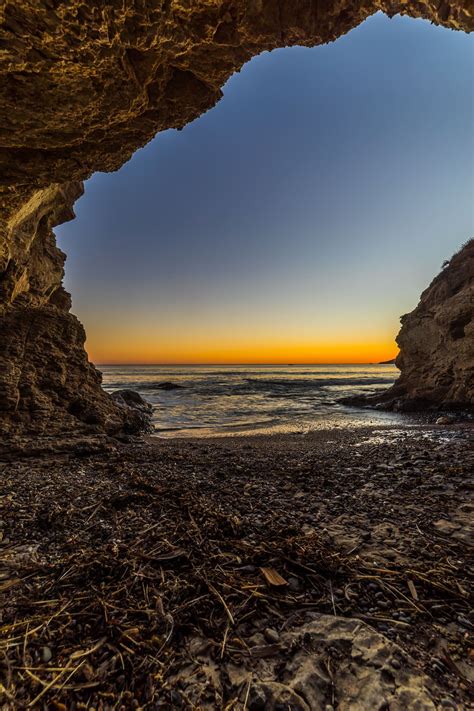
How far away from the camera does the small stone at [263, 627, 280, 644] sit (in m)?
2.15

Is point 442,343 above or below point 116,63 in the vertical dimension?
below

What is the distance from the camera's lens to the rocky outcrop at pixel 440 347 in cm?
1656

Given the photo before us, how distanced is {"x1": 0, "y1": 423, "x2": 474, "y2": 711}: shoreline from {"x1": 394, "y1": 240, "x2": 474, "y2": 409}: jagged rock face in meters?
14.4

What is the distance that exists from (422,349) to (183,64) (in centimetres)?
2071

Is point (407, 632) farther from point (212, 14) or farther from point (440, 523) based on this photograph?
point (212, 14)

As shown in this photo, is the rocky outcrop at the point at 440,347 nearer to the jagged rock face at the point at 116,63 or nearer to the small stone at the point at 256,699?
the jagged rock face at the point at 116,63

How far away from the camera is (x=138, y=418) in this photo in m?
12.8

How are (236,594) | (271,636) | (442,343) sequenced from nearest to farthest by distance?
(271,636) → (236,594) → (442,343)

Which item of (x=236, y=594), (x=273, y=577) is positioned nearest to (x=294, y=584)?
(x=273, y=577)

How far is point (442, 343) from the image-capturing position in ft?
61.3

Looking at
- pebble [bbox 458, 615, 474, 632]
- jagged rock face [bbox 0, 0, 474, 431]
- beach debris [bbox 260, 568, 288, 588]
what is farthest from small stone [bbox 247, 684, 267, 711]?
jagged rock face [bbox 0, 0, 474, 431]

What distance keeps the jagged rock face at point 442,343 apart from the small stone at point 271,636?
59.0ft

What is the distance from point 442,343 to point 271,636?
20.7 metres

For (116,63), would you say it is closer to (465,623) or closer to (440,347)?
(465,623)
